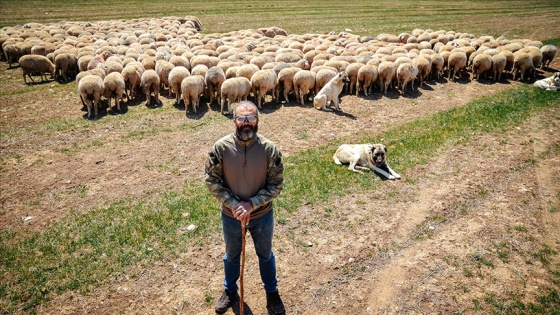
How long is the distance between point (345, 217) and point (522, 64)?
599 inches

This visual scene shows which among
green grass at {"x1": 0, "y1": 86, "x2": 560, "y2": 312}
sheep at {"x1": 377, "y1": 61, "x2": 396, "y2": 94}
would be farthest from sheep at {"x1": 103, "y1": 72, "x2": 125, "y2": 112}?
sheep at {"x1": 377, "y1": 61, "x2": 396, "y2": 94}

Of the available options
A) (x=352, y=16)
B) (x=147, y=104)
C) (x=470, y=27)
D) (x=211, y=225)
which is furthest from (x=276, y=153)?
(x=352, y=16)

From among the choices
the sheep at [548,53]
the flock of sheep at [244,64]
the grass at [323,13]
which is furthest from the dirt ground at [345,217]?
the grass at [323,13]

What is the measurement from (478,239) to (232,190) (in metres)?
5.15

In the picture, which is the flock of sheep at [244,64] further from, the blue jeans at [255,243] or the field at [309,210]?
the blue jeans at [255,243]

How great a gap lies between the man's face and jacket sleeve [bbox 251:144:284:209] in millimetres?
381

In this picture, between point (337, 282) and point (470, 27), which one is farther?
point (470, 27)

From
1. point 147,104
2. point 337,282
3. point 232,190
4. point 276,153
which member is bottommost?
point 337,282

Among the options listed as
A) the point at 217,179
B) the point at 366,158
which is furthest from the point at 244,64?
the point at 217,179

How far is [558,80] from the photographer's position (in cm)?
1492

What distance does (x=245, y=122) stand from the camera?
159 inches

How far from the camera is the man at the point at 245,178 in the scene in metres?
4.14

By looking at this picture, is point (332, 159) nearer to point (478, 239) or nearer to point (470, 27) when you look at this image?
point (478, 239)

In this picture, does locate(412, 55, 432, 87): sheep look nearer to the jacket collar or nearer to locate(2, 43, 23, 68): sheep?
the jacket collar
